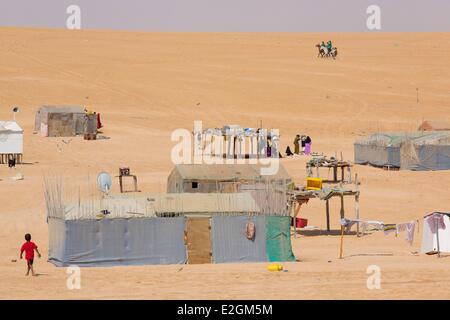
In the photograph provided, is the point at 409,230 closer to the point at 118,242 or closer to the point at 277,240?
the point at 277,240

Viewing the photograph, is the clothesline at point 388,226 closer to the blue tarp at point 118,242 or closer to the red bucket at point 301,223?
the red bucket at point 301,223

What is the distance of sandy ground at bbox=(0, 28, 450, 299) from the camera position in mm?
19969

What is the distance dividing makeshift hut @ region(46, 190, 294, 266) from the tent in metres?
2.89

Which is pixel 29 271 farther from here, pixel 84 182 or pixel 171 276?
pixel 84 182

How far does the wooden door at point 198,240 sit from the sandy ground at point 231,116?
0.97 metres

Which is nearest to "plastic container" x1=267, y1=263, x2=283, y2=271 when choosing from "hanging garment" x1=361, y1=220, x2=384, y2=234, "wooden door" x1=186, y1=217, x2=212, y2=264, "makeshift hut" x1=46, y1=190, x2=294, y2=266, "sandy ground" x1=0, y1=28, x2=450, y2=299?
"sandy ground" x1=0, y1=28, x2=450, y2=299

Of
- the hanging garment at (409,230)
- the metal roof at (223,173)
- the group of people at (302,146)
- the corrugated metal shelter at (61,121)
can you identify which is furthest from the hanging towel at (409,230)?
the corrugated metal shelter at (61,121)

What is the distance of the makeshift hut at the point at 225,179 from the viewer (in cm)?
2934

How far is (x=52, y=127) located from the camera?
156ft

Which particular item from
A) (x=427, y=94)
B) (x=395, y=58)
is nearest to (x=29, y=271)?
(x=427, y=94)

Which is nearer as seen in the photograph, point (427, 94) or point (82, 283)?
point (82, 283)

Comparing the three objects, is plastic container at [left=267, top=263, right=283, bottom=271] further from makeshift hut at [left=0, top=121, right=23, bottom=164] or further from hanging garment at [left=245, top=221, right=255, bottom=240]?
makeshift hut at [left=0, top=121, right=23, bottom=164]
